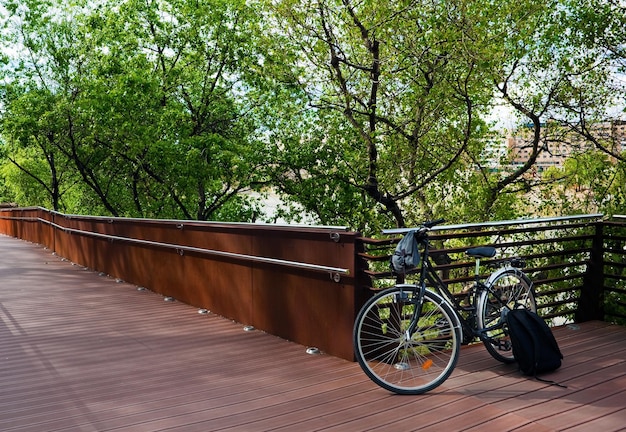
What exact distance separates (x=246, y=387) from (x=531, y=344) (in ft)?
6.45

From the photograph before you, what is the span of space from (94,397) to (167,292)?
401 cm

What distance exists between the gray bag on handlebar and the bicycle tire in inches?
26.3

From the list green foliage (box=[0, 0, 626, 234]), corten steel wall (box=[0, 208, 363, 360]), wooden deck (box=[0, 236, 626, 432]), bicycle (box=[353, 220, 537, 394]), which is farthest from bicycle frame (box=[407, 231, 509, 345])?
green foliage (box=[0, 0, 626, 234])

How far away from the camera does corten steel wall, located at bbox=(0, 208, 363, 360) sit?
4.79 m

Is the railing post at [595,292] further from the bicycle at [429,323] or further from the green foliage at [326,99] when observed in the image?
the green foliage at [326,99]

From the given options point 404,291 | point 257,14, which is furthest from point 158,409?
point 257,14

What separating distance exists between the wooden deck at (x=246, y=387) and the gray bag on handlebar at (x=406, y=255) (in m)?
0.81

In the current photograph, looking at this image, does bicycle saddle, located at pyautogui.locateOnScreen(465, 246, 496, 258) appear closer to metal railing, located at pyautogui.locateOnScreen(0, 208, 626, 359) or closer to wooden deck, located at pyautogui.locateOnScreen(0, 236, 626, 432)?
metal railing, located at pyautogui.locateOnScreen(0, 208, 626, 359)

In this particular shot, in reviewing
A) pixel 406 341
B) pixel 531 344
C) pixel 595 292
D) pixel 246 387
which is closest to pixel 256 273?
pixel 246 387

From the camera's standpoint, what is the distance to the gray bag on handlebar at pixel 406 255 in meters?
4.04

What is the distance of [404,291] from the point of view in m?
4.12

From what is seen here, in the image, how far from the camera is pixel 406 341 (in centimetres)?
418

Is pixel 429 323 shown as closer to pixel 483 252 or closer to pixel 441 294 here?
pixel 441 294

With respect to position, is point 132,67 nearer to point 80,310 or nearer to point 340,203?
point 340,203
